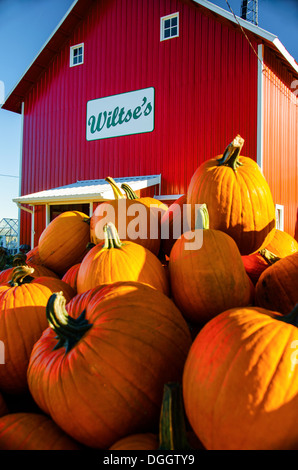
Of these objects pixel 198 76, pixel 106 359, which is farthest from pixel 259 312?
pixel 198 76

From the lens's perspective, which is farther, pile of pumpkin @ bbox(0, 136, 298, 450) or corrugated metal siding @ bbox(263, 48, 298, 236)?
corrugated metal siding @ bbox(263, 48, 298, 236)

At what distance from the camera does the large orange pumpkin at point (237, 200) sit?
1.87 meters

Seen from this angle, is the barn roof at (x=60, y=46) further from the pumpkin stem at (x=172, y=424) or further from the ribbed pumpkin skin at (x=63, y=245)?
the pumpkin stem at (x=172, y=424)

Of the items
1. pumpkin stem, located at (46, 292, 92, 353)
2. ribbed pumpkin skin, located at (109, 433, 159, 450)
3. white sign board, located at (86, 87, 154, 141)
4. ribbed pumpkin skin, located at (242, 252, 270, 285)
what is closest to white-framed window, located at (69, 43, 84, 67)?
white sign board, located at (86, 87, 154, 141)

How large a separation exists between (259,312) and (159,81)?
11.3 m

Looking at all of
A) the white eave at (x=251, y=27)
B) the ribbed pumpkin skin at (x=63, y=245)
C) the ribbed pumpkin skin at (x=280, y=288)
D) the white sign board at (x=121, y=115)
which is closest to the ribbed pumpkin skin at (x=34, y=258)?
the ribbed pumpkin skin at (x=63, y=245)

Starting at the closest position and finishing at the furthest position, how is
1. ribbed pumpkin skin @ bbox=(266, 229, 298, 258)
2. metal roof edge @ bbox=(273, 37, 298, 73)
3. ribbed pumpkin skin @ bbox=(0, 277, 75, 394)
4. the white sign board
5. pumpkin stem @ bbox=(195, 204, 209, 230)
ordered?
ribbed pumpkin skin @ bbox=(0, 277, 75, 394) < pumpkin stem @ bbox=(195, 204, 209, 230) < ribbed pumpkin skin @ bbox=(266, 229, 298, 258) < metal roof edge @ bbox=(273, 37, 298, 73) < the white sign board

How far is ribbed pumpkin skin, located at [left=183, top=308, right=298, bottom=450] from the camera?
840mm

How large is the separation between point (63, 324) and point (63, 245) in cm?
132

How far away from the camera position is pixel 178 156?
10914 millimetres

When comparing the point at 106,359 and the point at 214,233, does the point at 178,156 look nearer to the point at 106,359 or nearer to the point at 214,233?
the point at 214,233

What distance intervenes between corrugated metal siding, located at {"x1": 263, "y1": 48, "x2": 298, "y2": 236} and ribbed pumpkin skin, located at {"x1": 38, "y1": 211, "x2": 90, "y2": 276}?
825cm

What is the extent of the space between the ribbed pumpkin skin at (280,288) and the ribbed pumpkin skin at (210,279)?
0.08 m

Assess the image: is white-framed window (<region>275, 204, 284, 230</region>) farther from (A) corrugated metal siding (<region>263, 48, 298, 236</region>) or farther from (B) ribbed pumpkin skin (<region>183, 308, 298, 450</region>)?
(B) ribbed pumpkin skin (<region>183, 308, 298, 450</region>)
